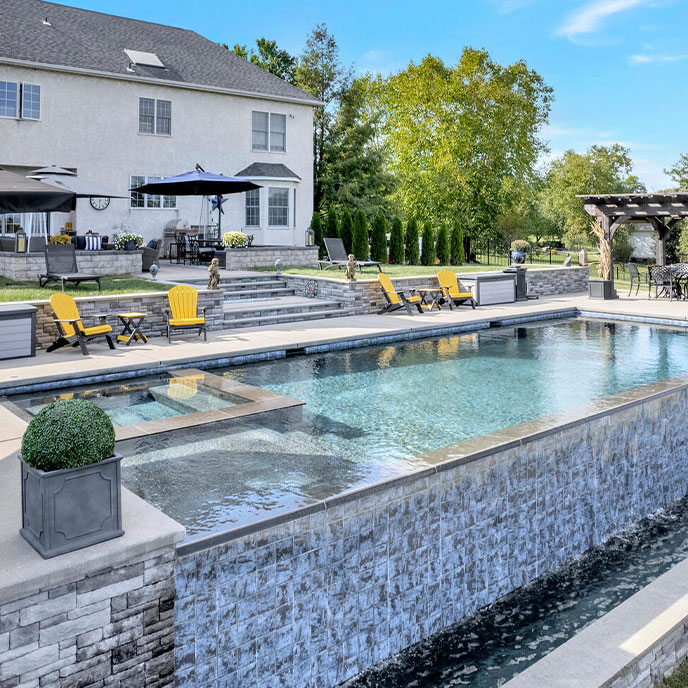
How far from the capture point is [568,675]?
4.72 meters

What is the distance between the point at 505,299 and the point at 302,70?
2482 cm

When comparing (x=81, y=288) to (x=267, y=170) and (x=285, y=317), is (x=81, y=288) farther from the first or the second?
(x=267, y=170)

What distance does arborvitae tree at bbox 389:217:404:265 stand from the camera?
2680 cm

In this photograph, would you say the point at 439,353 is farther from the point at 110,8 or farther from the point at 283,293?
the point at 110,8

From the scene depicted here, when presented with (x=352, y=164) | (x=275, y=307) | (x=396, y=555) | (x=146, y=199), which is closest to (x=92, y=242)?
(x=146, y=199)

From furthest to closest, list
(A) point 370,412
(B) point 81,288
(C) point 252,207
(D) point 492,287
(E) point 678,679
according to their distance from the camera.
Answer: (C) point 252,207 < (D) point 492,287 < (B) point 81,288 < (A) point 370,412 < (E) point 678,679

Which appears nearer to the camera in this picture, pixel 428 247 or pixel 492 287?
pixel 492 287

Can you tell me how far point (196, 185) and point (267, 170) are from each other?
6424 millimetres

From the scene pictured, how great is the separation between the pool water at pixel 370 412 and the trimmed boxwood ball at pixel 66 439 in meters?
1.07

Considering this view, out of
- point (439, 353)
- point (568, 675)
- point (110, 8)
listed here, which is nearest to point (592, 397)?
point (439, 353)

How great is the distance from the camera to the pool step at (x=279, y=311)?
15061mm

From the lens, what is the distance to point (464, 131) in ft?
129

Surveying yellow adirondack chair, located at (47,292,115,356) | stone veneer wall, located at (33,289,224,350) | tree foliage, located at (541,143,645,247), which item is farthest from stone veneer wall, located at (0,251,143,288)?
tree foliage, located at (541,143,645,247)

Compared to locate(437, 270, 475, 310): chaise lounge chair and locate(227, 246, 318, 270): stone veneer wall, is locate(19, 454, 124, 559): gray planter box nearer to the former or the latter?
locate(437, 270, 475, 310): chaise lounge chair
